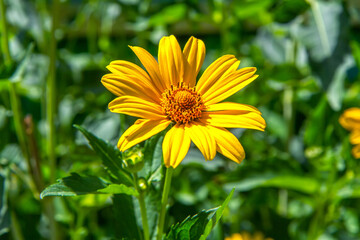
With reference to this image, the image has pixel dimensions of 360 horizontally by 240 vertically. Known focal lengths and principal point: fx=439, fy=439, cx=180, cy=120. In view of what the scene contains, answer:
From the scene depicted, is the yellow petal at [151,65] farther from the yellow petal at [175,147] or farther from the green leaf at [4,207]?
the green leaf at [4,207]

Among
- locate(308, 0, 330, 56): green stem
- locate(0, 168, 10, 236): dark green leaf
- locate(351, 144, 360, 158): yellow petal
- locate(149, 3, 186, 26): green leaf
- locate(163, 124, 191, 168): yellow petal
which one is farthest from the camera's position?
locate(149, 3, 186, 26): green leaf

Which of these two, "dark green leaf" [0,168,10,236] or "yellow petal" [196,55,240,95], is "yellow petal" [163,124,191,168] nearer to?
"yellow petal" [196,55,240,95]

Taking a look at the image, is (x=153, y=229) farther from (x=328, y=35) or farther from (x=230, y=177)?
(x=328, y=35)

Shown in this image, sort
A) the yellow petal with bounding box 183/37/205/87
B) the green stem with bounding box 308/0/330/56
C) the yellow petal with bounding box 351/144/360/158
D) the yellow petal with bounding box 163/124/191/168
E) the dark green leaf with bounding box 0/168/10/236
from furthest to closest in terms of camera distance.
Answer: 1. the green stem with bounding box 308/0/330/56
2. the yellow petal with bounding box 351/144/360/158
3. the dark green leaf with bounding box 0/168/10/236
4. the yellow petal with bounding box 183/37/205/87
5. the yellow petal with bounding box 163/124/191/168

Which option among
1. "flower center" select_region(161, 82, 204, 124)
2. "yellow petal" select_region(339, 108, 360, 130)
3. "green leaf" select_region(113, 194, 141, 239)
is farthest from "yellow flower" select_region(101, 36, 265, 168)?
"yellow petal" select_region(339, 108, 360, 130)

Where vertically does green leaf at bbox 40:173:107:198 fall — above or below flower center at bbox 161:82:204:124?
below

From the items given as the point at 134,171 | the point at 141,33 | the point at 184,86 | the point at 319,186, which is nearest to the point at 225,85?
the point at 184,86
